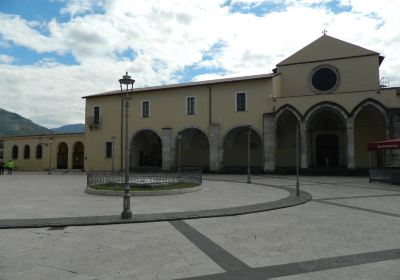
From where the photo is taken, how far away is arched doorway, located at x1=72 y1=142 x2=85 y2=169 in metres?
45.5

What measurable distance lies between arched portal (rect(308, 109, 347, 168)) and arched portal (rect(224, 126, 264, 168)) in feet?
16.5

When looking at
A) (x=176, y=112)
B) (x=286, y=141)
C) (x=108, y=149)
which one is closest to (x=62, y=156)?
(x=108, y=149)

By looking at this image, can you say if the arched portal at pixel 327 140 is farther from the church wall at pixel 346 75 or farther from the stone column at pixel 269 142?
the stone column at pixel 269 142

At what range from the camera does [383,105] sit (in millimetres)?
28312

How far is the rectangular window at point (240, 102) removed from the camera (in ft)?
113

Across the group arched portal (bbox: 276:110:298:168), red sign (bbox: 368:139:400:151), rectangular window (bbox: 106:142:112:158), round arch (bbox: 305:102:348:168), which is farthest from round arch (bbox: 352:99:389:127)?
rectangular window (bbox: 106:142:112:158)

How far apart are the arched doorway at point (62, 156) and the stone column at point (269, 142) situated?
26172 mm

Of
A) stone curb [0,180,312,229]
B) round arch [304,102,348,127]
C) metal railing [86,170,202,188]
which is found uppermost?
round arch [304,102,348,127]

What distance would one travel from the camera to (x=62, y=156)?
45906 mm

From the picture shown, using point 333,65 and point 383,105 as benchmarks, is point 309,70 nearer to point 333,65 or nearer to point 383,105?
point 333,65

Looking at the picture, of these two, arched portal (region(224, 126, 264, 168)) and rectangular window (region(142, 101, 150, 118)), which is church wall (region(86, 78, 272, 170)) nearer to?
rectangular window (region(142, 101, 150, 118))

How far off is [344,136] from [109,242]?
95.5 ft

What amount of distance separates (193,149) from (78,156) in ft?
53.7

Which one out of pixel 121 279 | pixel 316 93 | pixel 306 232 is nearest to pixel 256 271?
pixel 121 279
